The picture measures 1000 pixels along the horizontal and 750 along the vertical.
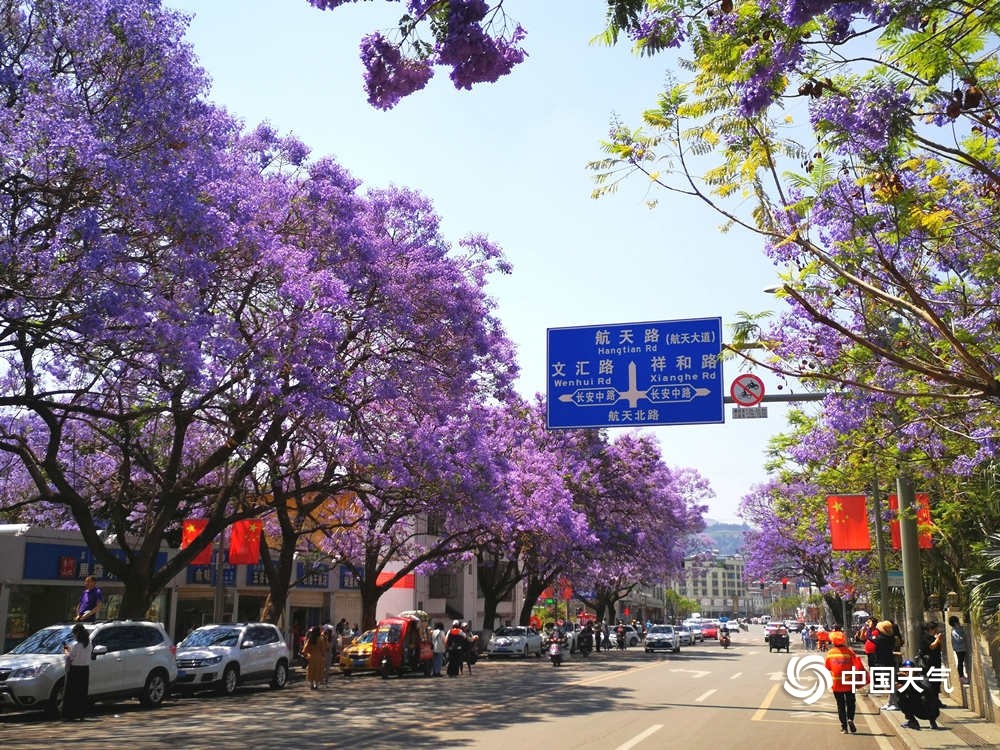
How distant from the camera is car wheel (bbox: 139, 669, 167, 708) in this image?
60.4 feet

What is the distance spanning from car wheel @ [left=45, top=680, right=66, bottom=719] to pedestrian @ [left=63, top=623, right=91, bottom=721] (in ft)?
1.68

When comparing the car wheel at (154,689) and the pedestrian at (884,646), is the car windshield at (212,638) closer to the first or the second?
the car wheel at (154,689)

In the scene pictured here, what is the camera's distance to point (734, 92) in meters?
10.4

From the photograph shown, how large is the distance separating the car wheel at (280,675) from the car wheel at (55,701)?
25.4ft

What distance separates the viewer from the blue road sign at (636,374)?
1891 cm

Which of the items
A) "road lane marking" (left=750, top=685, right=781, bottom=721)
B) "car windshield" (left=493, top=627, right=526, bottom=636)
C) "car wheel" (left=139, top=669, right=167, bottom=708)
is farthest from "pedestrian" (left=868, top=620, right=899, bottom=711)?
"car windshield" (left=493, top=627, right=526, bottom=636)

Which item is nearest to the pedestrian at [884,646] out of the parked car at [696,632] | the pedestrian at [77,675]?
the pedestrian at [77,675]

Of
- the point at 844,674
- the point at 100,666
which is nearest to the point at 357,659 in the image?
the point at 100,666

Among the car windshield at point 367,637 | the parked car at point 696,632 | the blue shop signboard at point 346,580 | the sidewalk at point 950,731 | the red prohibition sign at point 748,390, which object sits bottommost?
the parked car at point 696,632

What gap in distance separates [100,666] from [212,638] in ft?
17.4

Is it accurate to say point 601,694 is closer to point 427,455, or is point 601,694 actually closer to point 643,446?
point 427,455

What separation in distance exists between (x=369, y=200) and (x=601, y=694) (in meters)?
13.2

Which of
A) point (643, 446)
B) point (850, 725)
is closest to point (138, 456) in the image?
point (850, 725)

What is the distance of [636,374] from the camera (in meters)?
19.4
